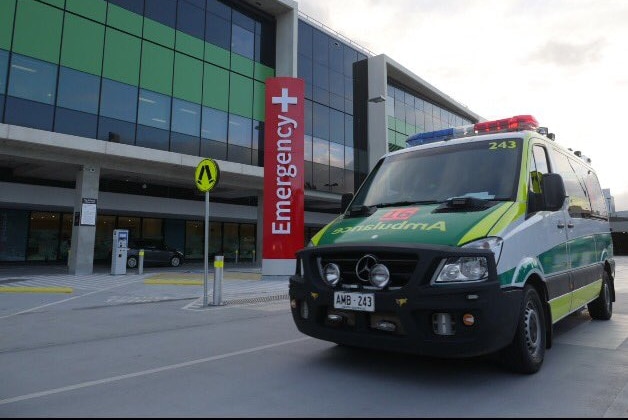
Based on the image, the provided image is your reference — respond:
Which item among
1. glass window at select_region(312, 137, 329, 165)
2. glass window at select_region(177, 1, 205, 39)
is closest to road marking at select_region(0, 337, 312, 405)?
glass window at select_region(177, 1, 205, 39)

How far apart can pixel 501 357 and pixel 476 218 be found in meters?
1.28

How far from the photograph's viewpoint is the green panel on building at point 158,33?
1953 cm

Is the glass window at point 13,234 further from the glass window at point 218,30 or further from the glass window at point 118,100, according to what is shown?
the glass window at point 218,30

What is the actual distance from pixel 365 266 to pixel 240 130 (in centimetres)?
1993

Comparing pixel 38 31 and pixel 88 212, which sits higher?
pixel 38 31

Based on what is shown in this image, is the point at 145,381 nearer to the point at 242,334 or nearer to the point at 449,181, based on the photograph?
the point at 242,334

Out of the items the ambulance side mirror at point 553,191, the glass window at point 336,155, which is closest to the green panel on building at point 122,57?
the glass window at point 336,155

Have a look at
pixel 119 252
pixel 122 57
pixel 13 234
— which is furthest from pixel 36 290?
pixel 13 234

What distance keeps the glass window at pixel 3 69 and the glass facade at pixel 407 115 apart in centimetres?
2233

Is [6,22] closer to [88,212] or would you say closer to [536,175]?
[88,212]

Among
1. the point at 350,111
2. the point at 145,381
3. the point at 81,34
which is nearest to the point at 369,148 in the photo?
the point at 350,111

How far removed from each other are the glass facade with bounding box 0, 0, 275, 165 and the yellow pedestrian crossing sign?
32.8ft

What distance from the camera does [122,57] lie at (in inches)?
735

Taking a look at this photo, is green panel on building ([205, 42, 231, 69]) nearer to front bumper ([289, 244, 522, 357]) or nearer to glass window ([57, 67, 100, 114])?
glass window ([57, 67, 100, 114])
